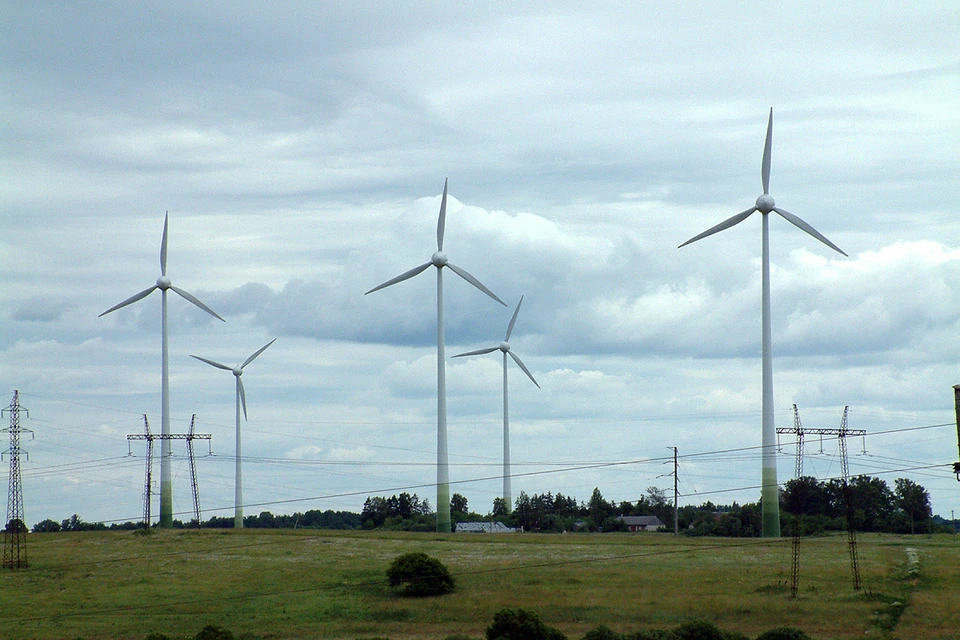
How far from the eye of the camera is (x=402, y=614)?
101 metres

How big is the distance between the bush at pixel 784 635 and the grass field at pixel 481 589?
13.6ft

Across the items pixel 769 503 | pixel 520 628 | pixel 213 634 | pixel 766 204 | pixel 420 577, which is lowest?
pixel 213 634

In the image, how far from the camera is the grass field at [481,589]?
93.5m

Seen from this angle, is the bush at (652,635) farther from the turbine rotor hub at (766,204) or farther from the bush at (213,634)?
the turbine rotor hub at (766,204)

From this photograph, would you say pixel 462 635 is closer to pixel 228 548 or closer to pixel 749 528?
pixel 228 548

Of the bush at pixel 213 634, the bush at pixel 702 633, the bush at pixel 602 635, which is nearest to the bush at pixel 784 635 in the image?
the bush at pixel 702 633

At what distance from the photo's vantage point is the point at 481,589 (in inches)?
4257

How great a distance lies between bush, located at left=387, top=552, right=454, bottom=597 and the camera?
108188 mm

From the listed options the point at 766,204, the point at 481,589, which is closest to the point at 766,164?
the point at 766,204

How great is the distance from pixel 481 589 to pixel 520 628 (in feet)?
78.6

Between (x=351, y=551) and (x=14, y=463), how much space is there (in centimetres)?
3989

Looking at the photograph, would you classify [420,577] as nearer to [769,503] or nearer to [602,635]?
[602,635]

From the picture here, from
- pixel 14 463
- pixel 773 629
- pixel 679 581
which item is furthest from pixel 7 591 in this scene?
pixel 773 629

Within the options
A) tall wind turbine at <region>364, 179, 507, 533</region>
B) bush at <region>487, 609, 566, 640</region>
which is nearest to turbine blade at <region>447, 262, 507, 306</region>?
tall wind turbine at <region>364, 179, 507, 533</region>
